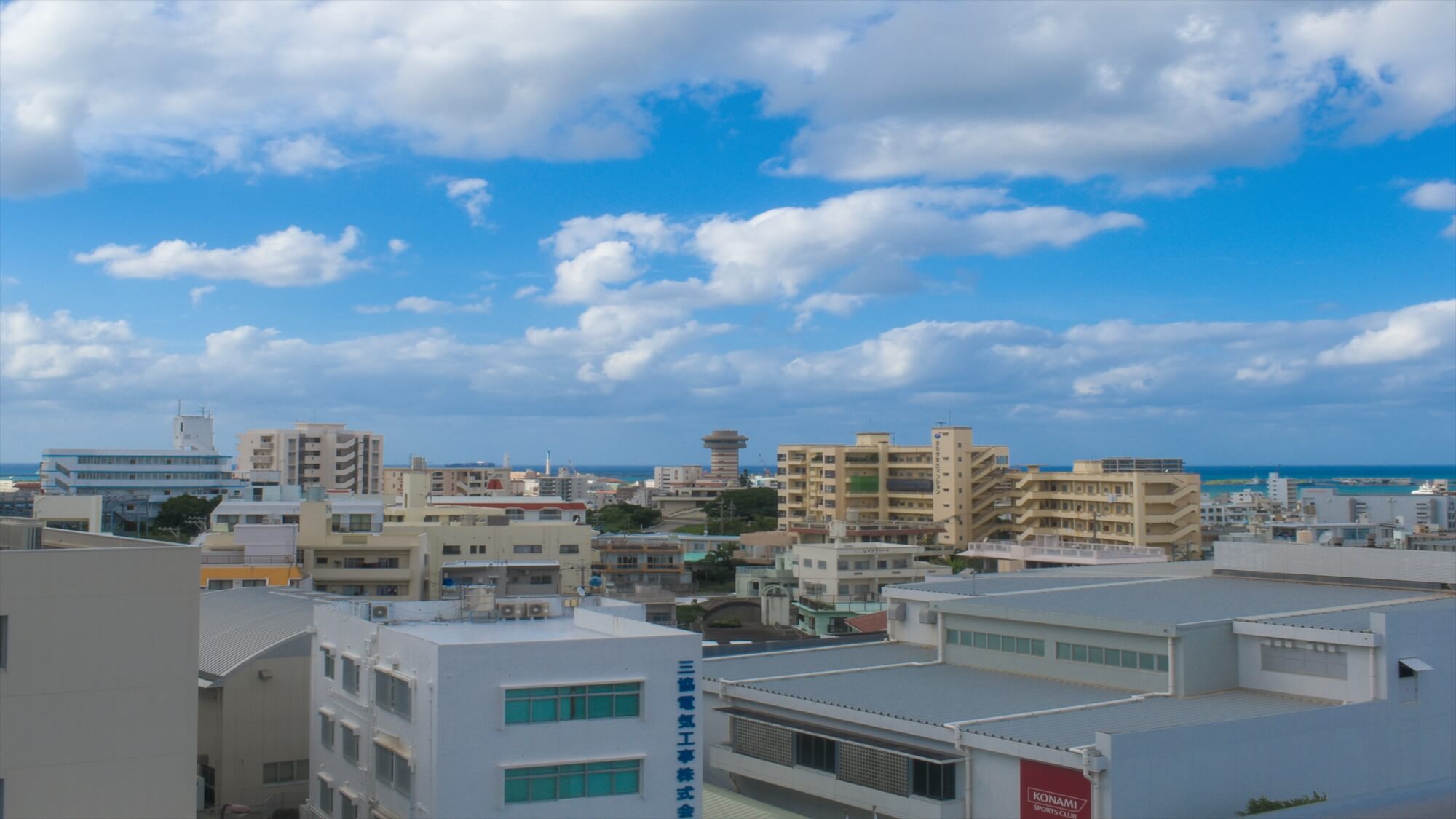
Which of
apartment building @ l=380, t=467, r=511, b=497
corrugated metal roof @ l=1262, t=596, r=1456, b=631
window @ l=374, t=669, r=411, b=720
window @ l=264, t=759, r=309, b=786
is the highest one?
apartment building @ l=380, t=467, r=511, b=497

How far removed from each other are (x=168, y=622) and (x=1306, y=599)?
23.6 meters

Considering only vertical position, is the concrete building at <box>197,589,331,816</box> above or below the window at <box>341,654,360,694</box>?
below

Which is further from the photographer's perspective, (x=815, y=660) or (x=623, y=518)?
(x=623, y=518)

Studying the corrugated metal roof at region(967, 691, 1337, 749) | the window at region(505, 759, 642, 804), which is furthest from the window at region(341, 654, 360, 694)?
the corrugated metal roof at region(967, 691, 1337, 749)

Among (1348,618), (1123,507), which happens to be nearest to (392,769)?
(1348,618)

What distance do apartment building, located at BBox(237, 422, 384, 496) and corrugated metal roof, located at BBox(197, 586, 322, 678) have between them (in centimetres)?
8964

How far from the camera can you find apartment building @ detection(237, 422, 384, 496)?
121 m

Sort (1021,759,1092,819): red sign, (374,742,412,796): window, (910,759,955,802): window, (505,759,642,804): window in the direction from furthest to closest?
(910,759,955,802): window < (1021,759,1092,819): red sign < (374,742,412,796): window < (505,759,642,804): window

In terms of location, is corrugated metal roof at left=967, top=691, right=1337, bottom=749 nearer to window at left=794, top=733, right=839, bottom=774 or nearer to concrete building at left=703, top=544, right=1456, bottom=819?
concrete building at left=703, top=544, right=1456, bottom=819

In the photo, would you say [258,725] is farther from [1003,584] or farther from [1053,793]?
[1003,584]

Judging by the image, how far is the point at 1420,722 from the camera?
2245 centimetres

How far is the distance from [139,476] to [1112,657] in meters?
92.5

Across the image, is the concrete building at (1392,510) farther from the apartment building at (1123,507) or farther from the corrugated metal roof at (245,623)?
the corrugated metal roof at (245,623)

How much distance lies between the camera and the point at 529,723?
693 inches
